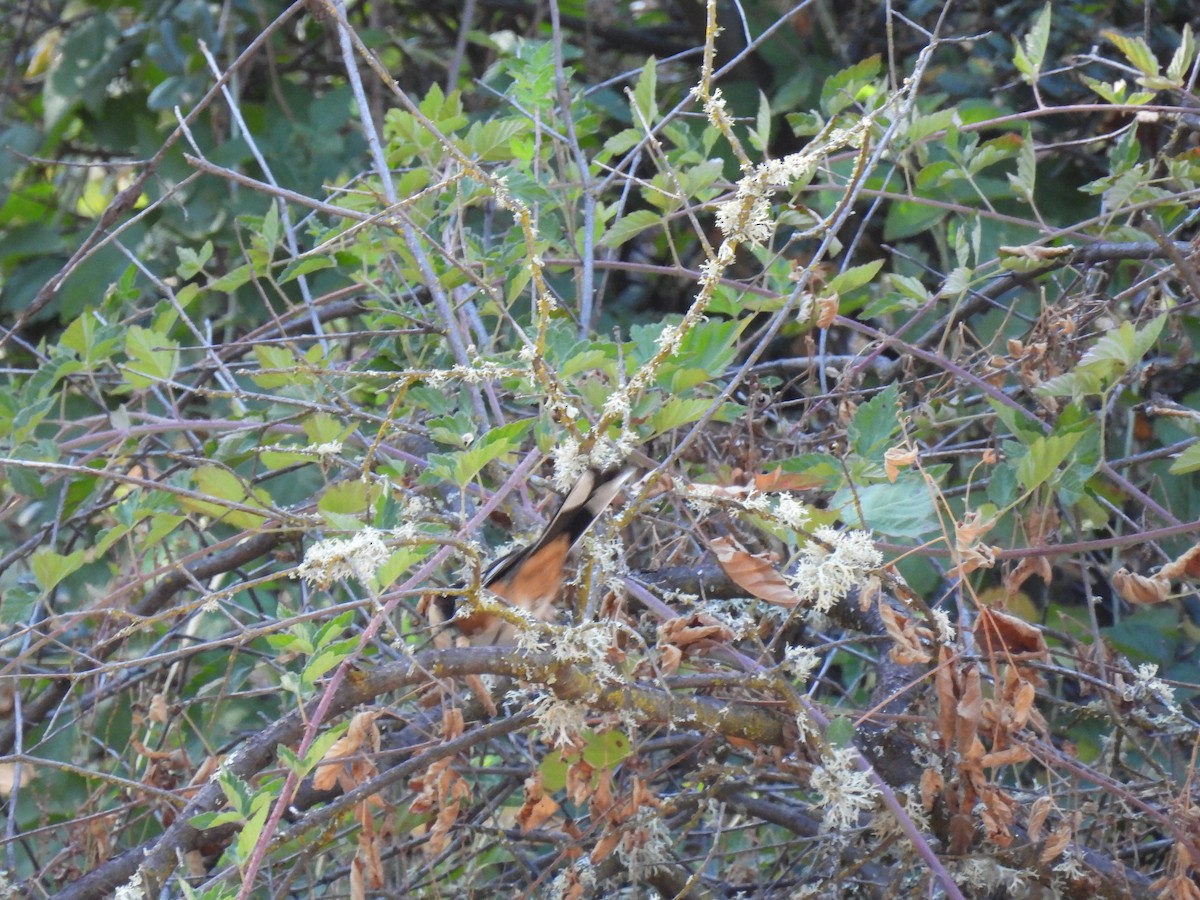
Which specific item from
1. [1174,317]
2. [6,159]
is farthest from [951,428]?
[6,159]

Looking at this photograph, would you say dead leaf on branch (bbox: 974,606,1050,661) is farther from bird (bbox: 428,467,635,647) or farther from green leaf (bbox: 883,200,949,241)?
green leaf (bbox: 883,200,949,241)

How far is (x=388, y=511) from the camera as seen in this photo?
1.14 meters

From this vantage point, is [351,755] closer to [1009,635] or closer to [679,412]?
[679,412]

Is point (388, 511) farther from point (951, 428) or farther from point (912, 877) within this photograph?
point (951, 428)

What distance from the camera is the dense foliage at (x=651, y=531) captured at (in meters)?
1.13

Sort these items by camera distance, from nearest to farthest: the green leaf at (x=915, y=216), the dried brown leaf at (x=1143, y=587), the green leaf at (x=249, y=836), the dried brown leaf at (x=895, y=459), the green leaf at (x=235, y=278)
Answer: the green leaf at (x=249, y=836), the dried brown leaf at (x=895, y=459), the dried brown leaf at (x=1143, y=587), the green leaf at (x=235, y=278), the green leaf at (x=915, y=216)

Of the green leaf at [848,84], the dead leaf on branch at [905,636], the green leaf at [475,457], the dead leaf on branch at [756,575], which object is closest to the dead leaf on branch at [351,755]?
the green leaf at [475,457]

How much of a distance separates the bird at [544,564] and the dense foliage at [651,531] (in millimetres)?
35

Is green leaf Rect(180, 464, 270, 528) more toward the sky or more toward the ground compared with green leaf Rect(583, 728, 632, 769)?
more toward the sky

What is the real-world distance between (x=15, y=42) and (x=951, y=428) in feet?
7.98

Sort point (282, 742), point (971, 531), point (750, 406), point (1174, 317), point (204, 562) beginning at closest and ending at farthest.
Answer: point (971, 531), point (282, 742), point (750, 406), point (1174, 317), point (204, 562)

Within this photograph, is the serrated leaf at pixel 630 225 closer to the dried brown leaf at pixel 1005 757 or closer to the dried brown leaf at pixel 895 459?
the dried brown leaf at pixel 895 459

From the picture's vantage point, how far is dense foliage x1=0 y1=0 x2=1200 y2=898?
44.6 inches

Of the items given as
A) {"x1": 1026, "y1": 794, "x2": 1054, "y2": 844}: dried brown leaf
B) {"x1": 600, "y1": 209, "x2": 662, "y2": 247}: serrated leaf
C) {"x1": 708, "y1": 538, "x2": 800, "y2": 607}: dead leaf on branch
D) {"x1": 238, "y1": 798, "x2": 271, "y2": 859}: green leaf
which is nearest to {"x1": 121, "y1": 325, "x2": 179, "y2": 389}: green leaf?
{"x1": 600, "y1": 209, "x2": 662, "y2": 247}: serrated leaf
